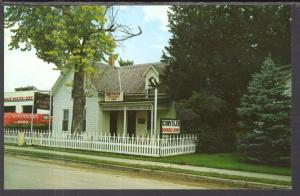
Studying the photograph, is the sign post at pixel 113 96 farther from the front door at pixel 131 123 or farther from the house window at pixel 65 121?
the house window at pixel 65 121

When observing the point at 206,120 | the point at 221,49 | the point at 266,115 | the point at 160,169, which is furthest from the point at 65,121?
the point at 266,115

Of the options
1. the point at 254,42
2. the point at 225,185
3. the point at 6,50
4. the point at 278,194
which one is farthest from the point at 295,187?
the point at 6,50

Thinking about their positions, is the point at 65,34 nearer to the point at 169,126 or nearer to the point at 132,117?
the point at 132,117

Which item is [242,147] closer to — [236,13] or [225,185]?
[225,185]

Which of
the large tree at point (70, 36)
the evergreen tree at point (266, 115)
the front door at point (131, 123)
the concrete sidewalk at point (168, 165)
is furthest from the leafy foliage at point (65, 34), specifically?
the evergreen tree at point (266, 115)

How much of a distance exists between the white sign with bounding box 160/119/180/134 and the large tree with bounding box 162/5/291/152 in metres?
0.74

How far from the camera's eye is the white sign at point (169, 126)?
14.1 m

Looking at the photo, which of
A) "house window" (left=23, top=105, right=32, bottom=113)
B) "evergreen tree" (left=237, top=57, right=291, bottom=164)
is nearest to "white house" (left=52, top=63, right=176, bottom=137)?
"house window" (left=23, top=105, right=32, bottom=113)

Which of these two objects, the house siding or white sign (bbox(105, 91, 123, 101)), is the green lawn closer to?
the house siding

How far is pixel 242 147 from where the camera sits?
13.6 m

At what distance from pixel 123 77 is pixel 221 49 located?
304 cm

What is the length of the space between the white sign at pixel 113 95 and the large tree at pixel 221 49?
1.42m

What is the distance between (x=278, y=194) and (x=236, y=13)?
4.72 meters

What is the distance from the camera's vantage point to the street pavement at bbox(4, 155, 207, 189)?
38.0 ft
